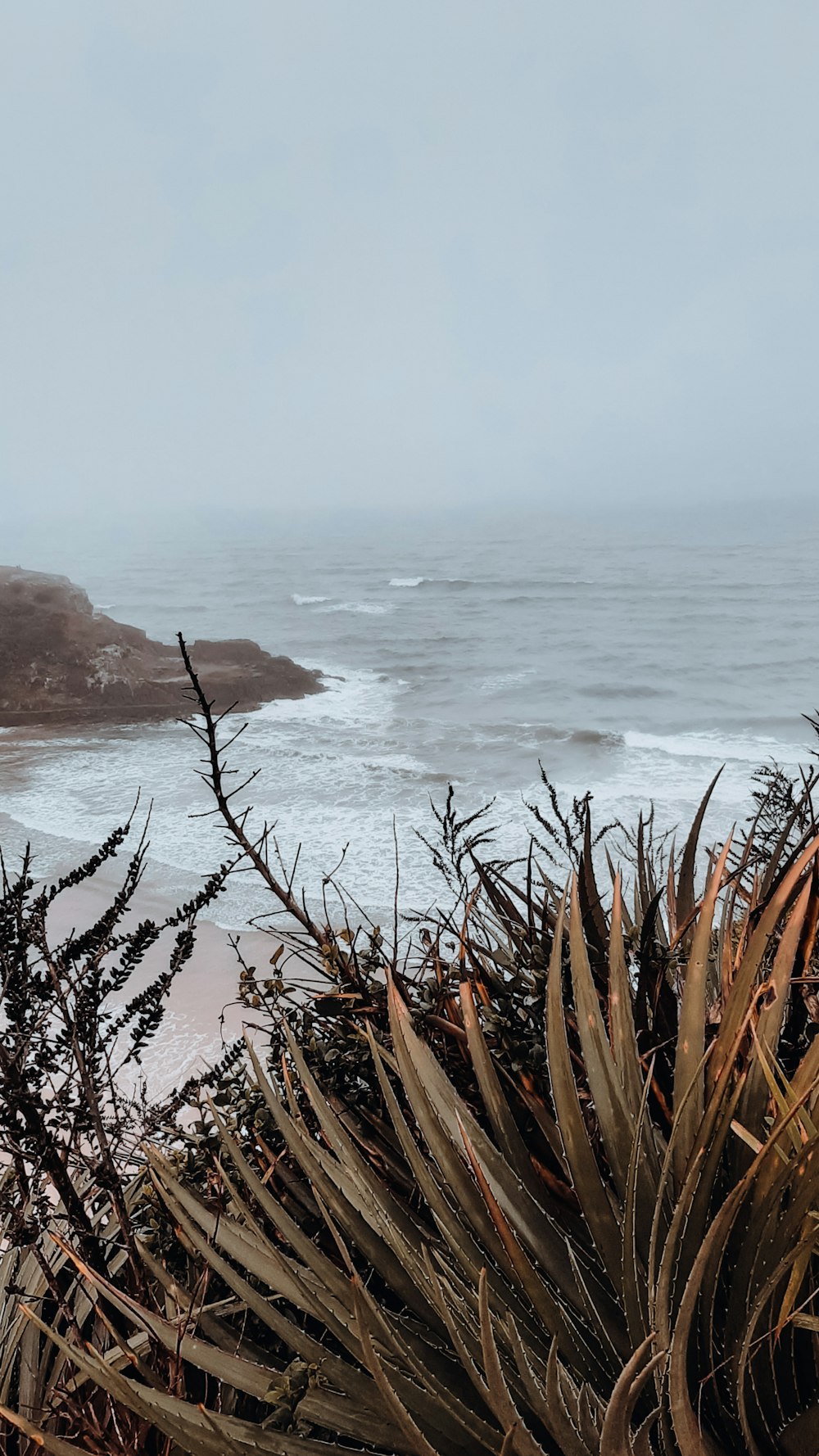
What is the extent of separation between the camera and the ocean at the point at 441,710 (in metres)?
11.0

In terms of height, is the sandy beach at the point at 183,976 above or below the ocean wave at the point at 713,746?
below

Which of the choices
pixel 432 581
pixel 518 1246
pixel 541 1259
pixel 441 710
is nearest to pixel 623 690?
pixel 441 710

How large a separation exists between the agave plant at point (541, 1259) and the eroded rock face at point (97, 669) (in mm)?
16815

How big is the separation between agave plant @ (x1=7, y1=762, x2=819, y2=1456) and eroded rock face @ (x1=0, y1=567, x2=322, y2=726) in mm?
16815

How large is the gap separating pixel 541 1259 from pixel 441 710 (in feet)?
59.5

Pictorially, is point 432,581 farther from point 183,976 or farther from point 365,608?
point 183,976

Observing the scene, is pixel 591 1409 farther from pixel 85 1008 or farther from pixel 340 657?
pixel 340 657

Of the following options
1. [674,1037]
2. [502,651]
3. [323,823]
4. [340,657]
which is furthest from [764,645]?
[674,1037]

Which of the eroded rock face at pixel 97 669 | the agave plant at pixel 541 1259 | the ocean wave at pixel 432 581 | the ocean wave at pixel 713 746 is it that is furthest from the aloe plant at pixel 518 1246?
the ocean wave at pixel 432 581

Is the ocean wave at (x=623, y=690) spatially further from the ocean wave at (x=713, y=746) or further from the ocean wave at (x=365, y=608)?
the ocean wave at (x=365, y=608)

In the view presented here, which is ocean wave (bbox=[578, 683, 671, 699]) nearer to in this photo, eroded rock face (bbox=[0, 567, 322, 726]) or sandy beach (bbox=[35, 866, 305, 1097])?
eroded rock face (bbox=[0, 567, 322, 726])

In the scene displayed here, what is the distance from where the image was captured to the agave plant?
870 millimetres

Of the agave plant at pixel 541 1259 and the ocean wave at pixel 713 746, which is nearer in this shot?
the agave plant at pixel 541 1259

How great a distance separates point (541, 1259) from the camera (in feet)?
3.72
